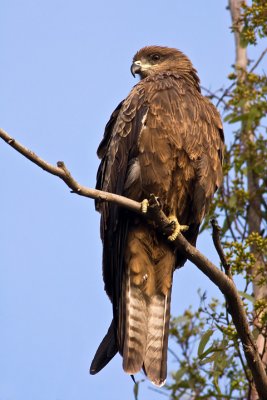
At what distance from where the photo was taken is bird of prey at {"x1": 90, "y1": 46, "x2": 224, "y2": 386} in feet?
18.5

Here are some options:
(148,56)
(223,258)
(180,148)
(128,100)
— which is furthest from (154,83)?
(223,258)

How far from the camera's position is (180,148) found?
5703 mm

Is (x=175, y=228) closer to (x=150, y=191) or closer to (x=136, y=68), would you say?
(x=150, y=191)

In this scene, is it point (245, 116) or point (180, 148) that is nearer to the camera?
point (180, 148)

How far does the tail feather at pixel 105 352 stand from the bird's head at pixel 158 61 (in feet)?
7.40

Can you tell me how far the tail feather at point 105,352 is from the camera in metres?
5.29

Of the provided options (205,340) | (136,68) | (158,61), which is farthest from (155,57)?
(205,340)

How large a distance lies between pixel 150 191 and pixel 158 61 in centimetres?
180

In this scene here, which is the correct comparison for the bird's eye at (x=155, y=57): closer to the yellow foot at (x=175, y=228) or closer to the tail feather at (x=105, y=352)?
the yellow foot at (x=175, y=228)

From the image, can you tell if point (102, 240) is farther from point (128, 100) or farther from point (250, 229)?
point (250, 229)

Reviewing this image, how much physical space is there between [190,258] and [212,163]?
3.17ft

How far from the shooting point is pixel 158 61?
7.12 meters

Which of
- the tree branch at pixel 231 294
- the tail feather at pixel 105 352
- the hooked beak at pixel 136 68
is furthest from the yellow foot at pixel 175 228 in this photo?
the hooked beak at pixel 136 68

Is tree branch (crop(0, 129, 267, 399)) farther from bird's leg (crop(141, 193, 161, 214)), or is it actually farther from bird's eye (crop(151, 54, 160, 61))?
bird's eye (crop(151, 54, 160, 61))
